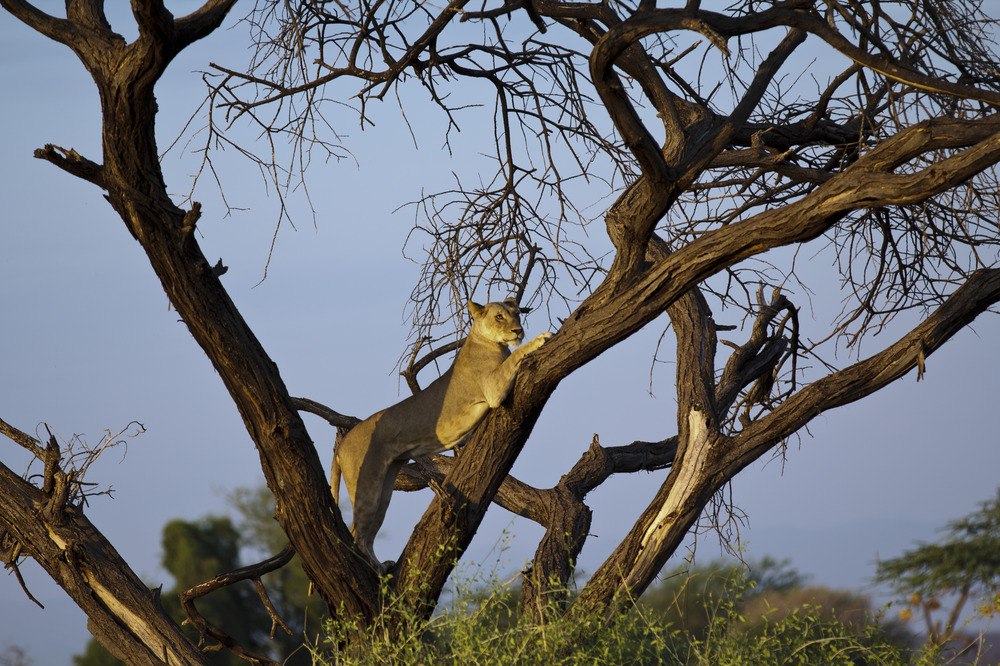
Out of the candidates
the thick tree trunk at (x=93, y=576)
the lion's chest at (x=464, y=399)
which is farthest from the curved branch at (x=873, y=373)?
the thick tree trunk at (x=93, y=576)

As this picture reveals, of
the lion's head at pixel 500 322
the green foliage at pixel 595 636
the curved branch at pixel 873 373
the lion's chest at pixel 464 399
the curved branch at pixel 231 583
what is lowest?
the green foliage at pixel 595 636

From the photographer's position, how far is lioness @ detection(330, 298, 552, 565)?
589cm

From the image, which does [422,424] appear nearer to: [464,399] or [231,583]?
[464,399]

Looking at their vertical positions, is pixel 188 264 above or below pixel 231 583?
above

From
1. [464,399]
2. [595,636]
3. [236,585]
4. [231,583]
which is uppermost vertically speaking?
[236,585]

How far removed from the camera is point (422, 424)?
19.6 ft

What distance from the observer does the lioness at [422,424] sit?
5.89 meters

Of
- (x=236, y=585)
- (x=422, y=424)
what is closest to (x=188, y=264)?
(x=422, y=424)

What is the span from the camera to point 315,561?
5.40 meters

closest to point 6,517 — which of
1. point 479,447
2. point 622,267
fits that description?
point 479,447

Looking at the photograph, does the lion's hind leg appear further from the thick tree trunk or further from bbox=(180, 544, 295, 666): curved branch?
the thick tree trunk

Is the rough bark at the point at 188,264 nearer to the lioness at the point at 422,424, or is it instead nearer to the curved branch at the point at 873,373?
the lioness at the point at 422,424

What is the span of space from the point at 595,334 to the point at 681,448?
2037mm

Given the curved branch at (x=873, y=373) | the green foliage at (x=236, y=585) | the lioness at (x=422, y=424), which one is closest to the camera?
the curved branch at (x=873, y=373)
